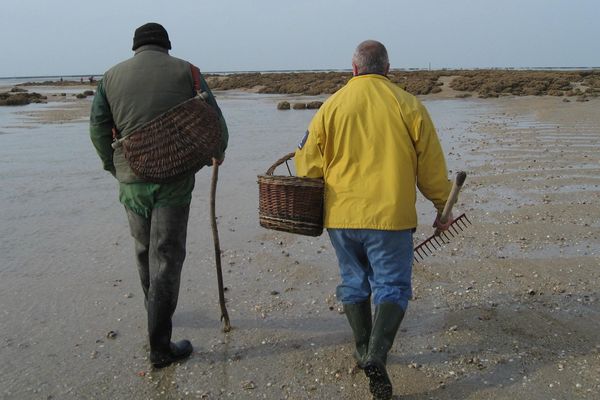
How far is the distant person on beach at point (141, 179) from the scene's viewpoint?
11.6 feet

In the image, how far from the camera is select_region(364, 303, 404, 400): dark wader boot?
3221 millimetres

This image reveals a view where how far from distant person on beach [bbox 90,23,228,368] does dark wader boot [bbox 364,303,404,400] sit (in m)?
1.42

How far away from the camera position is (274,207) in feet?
12.3

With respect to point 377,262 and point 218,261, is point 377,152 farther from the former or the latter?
point 218,261

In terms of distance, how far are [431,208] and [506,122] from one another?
37.6ft

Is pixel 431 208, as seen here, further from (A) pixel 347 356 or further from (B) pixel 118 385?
(B) pixel 118 385

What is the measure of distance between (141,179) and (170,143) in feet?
1.02

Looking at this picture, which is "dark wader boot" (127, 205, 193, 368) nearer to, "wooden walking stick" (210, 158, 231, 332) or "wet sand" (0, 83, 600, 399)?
"wet sand" (0, 83, 600, 399)

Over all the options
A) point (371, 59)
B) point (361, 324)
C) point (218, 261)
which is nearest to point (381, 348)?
point (361, 324)

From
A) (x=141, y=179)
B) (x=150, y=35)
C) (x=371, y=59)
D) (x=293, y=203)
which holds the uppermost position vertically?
(x=150, y=35)

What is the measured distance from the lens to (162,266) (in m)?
3.76

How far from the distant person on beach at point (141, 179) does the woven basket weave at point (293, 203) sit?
474 mm

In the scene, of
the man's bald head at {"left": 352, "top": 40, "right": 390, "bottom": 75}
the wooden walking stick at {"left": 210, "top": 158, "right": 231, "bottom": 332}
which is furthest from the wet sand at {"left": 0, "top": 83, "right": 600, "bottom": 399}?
the man's bald head at {"left": 352, "top": 40, "right": 390, "bottom": 75}

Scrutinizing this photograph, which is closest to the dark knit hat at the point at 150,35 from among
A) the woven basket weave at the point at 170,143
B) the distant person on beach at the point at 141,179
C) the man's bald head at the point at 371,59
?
the distant person on beach at the point at 141,179
